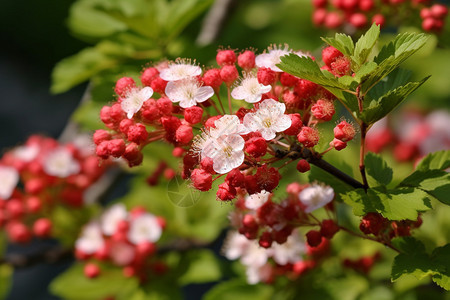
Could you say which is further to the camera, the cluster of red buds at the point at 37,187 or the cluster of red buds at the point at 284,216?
the cluster of red buds at the point at 37,187

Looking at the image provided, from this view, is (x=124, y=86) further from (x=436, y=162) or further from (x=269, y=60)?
(x=436, y=162)

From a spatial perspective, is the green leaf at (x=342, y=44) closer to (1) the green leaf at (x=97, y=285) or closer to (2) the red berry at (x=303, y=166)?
(2) the red berry at (x=303, y=166)

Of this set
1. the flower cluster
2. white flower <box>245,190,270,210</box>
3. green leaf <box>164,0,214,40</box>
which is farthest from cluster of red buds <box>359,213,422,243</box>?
green leaf <box>164,0,214,40</box>

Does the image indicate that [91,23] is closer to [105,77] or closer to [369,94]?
[105,77]

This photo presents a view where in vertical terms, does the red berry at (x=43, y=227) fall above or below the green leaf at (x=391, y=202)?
below

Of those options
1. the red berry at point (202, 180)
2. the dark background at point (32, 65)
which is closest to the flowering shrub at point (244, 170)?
the red berry at point (202, 180)

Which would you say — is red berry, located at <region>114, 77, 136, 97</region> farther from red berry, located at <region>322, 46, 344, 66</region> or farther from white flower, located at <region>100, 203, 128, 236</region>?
white flower, located at <region>100, 203, 128, 236</region>

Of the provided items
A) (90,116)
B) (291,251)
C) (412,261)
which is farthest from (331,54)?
(90,116)
